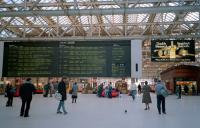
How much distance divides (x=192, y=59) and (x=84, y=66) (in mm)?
8539

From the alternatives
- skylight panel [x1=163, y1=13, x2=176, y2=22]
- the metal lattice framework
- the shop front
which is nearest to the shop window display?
the shop front

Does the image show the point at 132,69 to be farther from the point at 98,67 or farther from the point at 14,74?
the point at 14,74

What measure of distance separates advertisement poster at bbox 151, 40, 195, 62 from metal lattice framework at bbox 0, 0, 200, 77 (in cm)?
262

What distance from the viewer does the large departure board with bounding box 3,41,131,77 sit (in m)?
19.7

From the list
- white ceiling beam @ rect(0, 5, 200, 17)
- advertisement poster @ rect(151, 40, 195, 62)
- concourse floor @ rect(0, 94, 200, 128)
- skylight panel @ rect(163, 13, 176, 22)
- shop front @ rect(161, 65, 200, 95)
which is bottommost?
concourse floor @ rect(0, 94, 200, 128)

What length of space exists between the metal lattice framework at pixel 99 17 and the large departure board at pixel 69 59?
240 centimetres

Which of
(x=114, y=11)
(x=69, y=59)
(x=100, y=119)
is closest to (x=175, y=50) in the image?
(x=114, y=11)

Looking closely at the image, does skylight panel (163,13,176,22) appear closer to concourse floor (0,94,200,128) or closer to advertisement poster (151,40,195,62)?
advertisement poster (151,40,195,62)

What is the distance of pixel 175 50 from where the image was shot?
22156mm

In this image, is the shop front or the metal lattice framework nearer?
the metal lattice framework

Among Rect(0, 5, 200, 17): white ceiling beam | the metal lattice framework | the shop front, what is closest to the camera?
Rect(0, 5, 200, 17): white ceiling beam

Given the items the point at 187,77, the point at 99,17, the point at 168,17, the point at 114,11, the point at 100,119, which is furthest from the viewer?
the point at 187,77

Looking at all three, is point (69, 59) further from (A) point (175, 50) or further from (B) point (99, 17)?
(B) point (99, 17)

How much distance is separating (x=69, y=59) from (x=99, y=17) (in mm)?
10308
